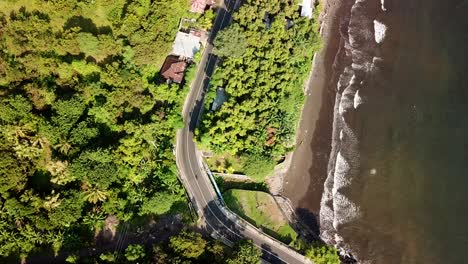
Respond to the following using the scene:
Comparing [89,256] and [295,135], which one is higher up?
[295,135]

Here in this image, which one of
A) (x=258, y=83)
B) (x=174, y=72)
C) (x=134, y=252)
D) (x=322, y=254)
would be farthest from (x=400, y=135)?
(x=134, y=252)

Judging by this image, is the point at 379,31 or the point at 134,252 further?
the point at 379,31

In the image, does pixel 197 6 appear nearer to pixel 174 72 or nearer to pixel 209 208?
pixel 174 72

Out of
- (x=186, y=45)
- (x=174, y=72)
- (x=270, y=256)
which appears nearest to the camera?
(x=270, y=256)

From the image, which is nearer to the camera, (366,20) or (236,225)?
(236,225)

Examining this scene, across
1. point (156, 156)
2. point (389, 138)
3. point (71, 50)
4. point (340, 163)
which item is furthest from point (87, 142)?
point (389, 138)

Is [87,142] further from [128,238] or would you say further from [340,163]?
[340,163]
